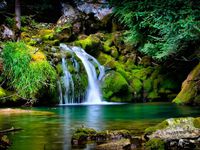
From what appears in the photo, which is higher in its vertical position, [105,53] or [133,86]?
[105,53]

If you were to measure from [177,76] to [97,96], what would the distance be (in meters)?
5.13

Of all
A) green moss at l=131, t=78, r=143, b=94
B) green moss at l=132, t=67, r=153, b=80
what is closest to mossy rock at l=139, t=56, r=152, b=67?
green moss at l=132, t=67, r=153, b=80

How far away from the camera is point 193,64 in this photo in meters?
25.2

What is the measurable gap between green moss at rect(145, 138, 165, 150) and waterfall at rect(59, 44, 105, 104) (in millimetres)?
15297

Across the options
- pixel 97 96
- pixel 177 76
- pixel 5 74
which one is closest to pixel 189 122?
pixel 5 74

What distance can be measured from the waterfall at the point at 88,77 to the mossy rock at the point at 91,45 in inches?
15.9

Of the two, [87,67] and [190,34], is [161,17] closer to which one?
[190,34]

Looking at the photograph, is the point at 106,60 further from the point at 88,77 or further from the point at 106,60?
the point at 88,77

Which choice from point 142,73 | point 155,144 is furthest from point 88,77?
point 155,144

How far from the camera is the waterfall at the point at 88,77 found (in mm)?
23406

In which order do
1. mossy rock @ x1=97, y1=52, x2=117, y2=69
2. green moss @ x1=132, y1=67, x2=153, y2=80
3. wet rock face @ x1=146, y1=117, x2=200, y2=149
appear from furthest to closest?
1. mossy rock @ x1=97, y1=52, x2=117, y2=69
2. green moss @ x1=132, y1=67, x2=153, y2=80
3. wet rock face @ x1=146, y1=117, x2=200, y2=149

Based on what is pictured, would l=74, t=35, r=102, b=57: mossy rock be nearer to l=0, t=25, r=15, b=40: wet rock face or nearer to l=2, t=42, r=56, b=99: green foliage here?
l=0, t=25, r=15, b=40: wet rock face

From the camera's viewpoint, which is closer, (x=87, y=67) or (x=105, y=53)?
(x=87, y=67)

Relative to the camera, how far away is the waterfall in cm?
2341
